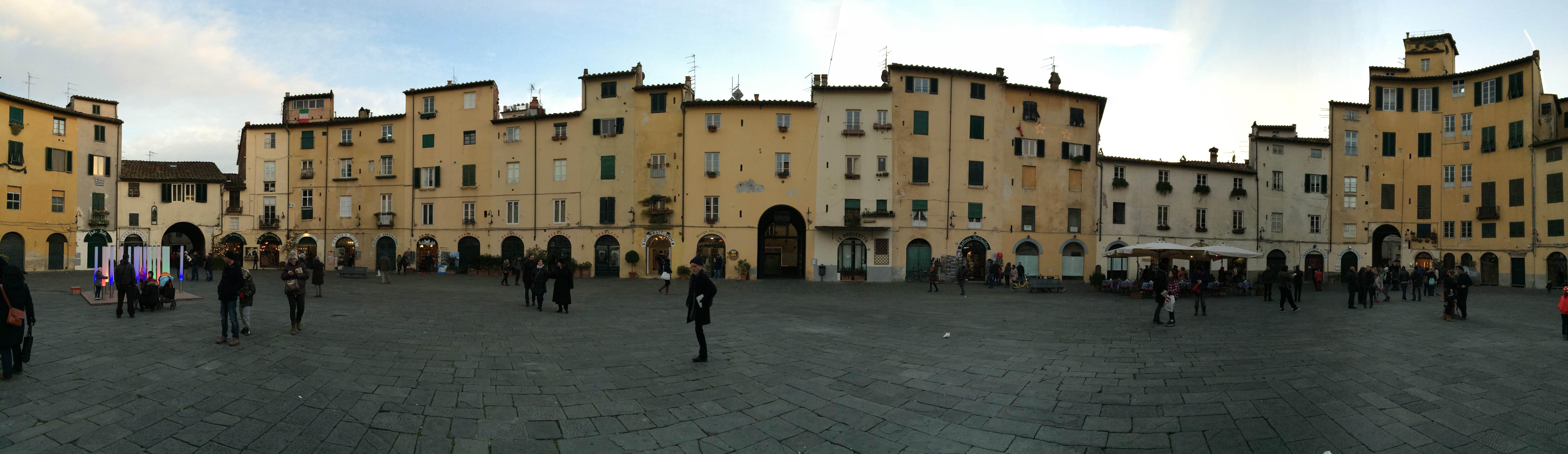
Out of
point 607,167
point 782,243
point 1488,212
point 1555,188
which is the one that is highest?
point 607,167

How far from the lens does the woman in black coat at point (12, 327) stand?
6910 mm

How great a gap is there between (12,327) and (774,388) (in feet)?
27.1

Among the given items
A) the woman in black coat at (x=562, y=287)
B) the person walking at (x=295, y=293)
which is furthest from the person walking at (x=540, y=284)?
the person walking at (x=295, y=293)

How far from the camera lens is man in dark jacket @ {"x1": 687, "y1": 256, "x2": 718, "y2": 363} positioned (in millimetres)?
8656

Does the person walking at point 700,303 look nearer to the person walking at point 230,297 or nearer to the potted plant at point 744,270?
the person walking at point 230,297

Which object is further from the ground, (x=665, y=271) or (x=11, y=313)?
(x=11, y=313)

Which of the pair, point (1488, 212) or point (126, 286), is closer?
point (126, 286)

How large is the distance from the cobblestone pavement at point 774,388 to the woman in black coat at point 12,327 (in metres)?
0.18

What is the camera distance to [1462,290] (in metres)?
14.8

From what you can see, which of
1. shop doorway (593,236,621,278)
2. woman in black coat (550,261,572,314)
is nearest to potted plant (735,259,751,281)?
shop doorway (593,236,621,278)

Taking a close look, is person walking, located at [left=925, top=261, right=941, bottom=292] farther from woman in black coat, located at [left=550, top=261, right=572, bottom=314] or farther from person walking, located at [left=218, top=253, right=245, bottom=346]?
person walking, located at [left=218, top=253, right=245, bottom=346]

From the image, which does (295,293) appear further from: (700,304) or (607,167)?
(607,167)

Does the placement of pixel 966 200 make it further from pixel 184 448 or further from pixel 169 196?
pixel 169 196

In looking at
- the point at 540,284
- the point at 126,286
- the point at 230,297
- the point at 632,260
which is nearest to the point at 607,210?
the point at 632,260
